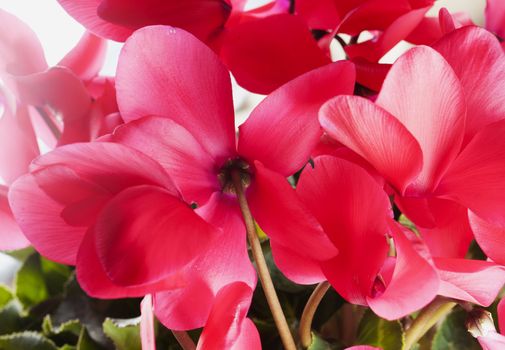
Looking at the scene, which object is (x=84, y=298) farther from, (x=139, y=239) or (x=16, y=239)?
(x=139, y=239)

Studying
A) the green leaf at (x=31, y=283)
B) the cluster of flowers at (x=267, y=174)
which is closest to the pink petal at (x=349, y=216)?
the cluster of flowers at (x=267, y=174)

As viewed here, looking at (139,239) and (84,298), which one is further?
(84,298)

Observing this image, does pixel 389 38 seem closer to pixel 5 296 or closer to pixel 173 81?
pixel 173 81

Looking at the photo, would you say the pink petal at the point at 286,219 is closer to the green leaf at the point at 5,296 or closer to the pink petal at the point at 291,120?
the pink petal at the point at 291,120

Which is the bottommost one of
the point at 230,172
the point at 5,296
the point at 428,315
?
the point at 5,296

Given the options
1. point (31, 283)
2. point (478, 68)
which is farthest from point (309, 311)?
point (31, 283)

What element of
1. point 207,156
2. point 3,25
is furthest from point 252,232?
point 3,25
